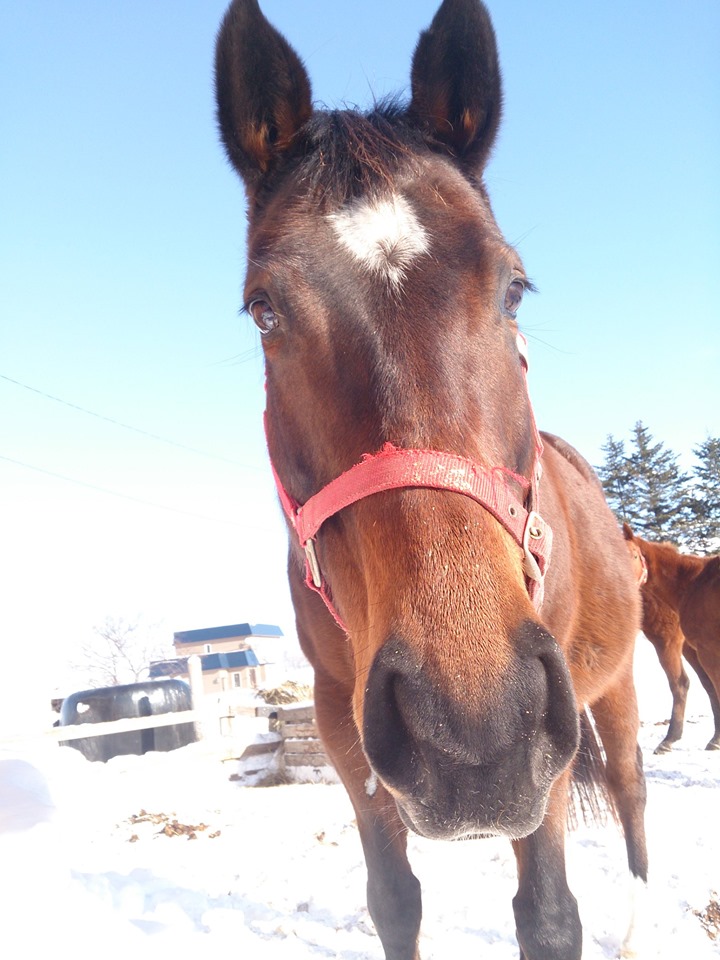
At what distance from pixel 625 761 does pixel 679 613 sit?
5.81 meters

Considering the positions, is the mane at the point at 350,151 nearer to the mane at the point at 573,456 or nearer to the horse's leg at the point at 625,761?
the mane at the point at 573,456

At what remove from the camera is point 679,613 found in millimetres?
8758

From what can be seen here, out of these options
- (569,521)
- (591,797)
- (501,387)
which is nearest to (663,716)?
(591,797)

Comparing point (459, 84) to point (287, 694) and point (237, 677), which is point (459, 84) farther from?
point (237, 677)

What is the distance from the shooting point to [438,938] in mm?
3484

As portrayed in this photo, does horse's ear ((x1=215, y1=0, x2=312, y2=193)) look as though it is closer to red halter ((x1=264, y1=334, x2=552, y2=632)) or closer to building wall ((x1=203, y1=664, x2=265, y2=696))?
red halter ((x1=264, y1=334, x2=552, y2=632))

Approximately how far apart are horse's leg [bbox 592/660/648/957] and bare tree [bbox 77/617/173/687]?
173 ft

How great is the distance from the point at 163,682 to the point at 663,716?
29.3 ft

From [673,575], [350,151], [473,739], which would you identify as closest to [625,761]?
[473,739]

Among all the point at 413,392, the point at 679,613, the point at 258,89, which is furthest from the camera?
the point at 679,613

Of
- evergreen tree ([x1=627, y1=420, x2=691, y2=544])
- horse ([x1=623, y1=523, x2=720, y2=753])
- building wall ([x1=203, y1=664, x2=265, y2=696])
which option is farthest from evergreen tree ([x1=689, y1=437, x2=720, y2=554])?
building wall ([x1=203, y1=664, x2=265, y2=696])

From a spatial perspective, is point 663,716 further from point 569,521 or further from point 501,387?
point 501,387

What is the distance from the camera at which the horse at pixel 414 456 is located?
1153mm

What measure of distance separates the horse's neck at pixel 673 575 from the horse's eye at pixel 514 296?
820 centimetres
